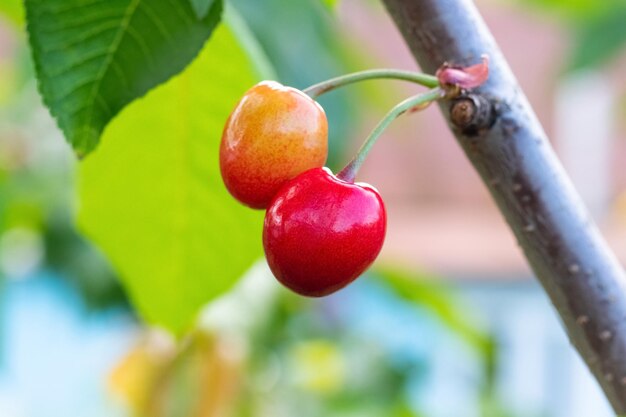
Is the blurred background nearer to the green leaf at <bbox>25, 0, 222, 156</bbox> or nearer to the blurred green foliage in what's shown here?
the blurred green foliage

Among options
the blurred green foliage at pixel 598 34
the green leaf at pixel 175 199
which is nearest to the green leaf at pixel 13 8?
the green leaf at pixel 175 199

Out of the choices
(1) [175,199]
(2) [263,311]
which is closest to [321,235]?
(1) [175,199]

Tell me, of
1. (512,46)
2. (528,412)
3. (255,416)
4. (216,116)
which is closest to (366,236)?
(216,116)

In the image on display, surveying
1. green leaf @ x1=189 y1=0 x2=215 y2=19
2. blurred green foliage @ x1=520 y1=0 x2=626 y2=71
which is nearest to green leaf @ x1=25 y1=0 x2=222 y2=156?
green leaf @ x1=189 y1=0 x2=215 y2=19

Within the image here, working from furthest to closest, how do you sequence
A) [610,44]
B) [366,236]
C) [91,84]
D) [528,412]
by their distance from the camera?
[528,412], [610,44], [91,84], [366,236]

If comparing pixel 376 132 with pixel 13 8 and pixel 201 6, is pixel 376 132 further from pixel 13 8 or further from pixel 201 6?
pixel 13 8

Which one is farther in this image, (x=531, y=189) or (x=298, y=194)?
(x=531, y=189)

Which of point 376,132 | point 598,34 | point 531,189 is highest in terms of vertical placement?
point 376,132

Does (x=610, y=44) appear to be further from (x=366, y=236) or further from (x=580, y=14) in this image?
(x=366, y=236)
